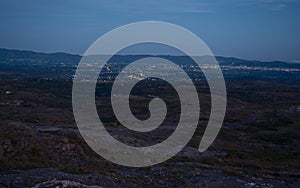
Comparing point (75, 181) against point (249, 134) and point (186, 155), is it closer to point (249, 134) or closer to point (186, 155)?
point (186, 155)

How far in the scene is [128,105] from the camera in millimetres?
96750

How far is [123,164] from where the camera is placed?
28.2 m

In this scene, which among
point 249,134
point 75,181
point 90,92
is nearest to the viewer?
point 75,181

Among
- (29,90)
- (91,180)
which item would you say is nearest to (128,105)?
(29,90)

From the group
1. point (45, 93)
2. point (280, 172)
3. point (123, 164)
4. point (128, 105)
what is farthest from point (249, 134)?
point (45, 93)

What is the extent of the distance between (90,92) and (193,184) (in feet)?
351

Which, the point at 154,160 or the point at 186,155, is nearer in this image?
the point at 154,160

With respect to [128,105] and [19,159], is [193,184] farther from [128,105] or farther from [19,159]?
[128,105]

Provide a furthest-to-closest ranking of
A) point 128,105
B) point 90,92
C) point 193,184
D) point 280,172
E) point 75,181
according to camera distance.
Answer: point 90,92 < point 128,105 < point 280,172 < point 193,184 < point 75,181

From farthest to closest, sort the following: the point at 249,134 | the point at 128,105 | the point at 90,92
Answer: the point at 90,92 → the point at 128,105 → the point at 249,134

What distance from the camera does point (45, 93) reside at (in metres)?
119

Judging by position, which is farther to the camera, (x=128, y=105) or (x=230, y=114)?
(x=128, y=105)

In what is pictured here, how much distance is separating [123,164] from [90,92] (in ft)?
335

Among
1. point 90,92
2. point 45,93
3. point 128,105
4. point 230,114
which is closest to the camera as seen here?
point 230,114
